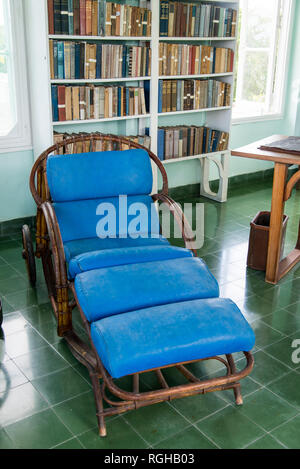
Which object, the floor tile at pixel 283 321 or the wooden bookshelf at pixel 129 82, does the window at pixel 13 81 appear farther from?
the floor tile at pixel 283 321

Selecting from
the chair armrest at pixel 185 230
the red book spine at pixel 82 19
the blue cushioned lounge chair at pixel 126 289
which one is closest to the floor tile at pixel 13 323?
the blue cushioned lounge chair at pixel 126 289

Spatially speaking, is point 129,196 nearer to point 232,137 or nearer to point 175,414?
point 175,414

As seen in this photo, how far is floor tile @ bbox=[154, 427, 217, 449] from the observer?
75.5 inches

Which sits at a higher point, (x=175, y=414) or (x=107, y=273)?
(x=107, y=273)

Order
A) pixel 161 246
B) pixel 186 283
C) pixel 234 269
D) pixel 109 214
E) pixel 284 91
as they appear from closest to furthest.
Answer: pixel 186 283 → pixel 161 246 → pixel 109 214 → pixel 234 269 → pixel 284 91

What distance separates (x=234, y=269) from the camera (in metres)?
3.48

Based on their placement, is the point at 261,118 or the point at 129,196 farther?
the point at 261,118

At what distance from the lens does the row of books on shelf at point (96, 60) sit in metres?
3.52

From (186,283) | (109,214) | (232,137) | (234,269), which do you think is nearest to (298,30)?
(232,137)

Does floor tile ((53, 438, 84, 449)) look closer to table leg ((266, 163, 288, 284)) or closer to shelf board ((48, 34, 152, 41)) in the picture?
table leg ((266, 163, 288, 284))

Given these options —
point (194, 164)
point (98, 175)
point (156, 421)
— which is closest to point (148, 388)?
point (156, 421)

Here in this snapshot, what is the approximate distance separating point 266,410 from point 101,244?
118 cm

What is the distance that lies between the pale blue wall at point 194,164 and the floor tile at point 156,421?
237cm

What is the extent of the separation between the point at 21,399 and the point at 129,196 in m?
1.32
